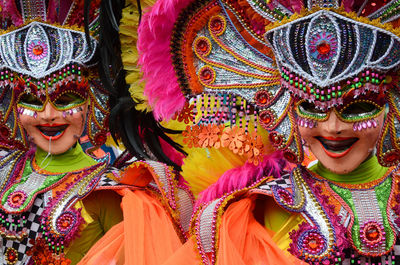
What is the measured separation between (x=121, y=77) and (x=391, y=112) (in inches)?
51.6

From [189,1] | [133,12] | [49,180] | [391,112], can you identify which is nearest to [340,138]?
[391,112]

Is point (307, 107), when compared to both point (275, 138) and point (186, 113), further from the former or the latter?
point (186, 113)

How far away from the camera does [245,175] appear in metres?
3.72

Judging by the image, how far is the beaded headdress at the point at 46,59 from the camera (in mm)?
4031

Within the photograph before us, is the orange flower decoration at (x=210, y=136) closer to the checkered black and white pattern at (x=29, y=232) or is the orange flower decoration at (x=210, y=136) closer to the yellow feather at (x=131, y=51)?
the yellow feather at (x=131, y=51)

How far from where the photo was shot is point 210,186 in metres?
3.80

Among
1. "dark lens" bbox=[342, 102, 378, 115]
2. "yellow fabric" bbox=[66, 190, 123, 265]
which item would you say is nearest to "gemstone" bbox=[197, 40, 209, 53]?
"dark lens" bbox=[342, 102, 378, 115]

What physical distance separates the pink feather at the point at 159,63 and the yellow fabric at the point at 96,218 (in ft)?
1.65

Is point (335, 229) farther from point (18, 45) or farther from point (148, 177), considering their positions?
point (18, 45)

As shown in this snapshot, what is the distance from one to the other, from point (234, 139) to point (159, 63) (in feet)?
1.57

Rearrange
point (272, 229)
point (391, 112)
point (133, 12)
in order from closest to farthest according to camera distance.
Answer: point (391, 112) < point (272, 229) < point (133, 12)

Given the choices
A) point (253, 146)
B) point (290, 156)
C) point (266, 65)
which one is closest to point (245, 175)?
point (253, 146)

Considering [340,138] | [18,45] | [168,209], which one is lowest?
[168,209]

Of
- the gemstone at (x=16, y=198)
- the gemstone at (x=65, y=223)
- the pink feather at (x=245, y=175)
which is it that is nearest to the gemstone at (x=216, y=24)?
the pink feather at (x=245, y=175)
